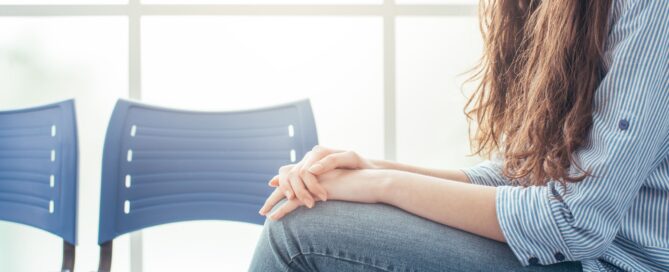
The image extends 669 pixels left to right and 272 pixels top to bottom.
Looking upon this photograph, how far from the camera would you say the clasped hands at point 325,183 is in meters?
0.71

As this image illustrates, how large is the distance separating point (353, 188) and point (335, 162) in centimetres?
9

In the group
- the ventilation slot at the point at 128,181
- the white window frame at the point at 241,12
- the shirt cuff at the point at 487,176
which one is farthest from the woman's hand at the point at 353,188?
the white window frame at the point at 241,12

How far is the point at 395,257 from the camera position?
2.06 feet

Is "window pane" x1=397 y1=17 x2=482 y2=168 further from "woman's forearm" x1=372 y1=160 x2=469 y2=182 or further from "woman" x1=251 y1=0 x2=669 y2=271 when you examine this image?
"woman" x1=251 y1=0 x2=669 y2=271

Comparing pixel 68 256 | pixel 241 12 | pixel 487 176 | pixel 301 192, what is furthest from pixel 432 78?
pixel 68 256

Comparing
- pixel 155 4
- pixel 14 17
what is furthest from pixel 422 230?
pixel 14 17

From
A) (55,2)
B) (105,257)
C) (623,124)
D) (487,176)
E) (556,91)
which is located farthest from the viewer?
(55,2)

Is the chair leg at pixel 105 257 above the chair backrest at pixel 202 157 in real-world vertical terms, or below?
below

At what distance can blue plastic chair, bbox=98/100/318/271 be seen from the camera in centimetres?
138

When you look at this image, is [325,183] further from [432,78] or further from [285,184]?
[432,78]

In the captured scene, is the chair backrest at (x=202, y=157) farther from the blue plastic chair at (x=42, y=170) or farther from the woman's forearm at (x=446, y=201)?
the woman's forearm at (x=446, y=201)

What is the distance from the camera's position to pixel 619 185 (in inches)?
23.6

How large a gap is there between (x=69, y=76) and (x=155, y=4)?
0.44m

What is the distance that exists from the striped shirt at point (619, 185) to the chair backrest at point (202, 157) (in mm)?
826
